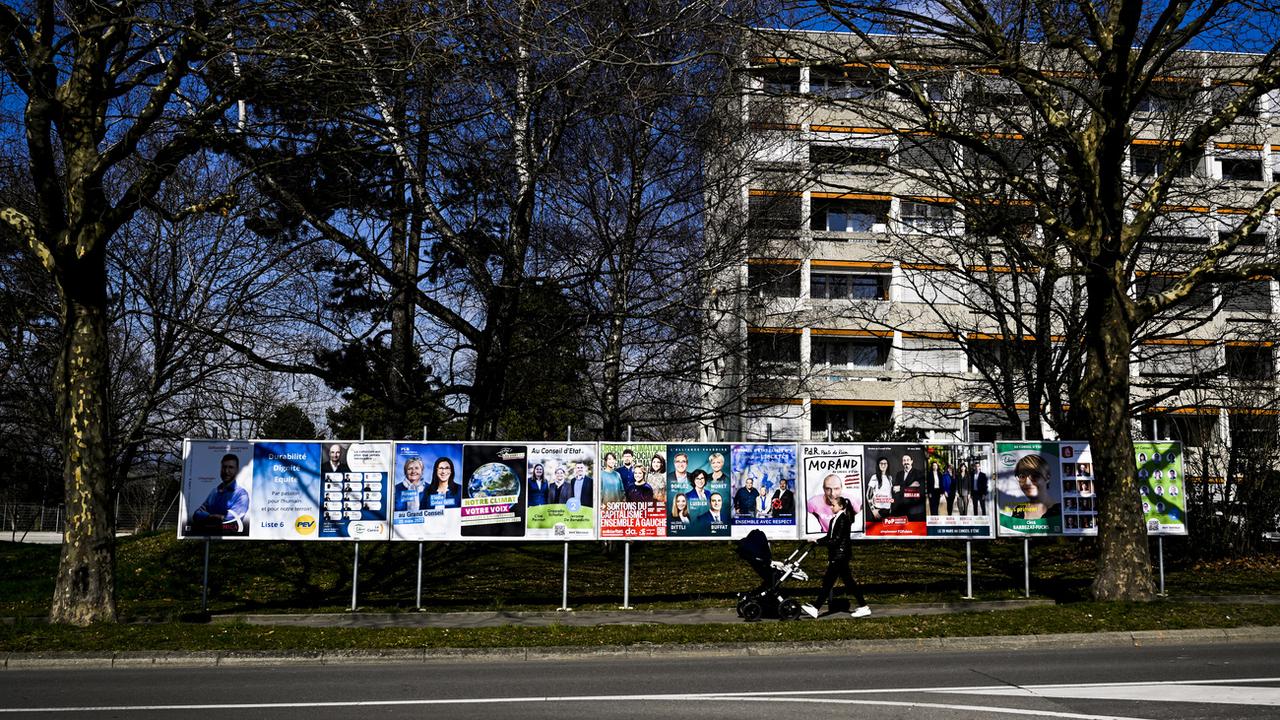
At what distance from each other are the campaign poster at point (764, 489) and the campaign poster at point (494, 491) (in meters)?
2.19

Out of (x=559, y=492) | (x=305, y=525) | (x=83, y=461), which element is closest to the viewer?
(x=83, y=461)

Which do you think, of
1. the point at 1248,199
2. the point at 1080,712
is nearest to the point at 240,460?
the point at 1080,712

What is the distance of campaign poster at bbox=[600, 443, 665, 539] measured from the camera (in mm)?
15039

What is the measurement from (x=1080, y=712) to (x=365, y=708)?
5553 millimetres

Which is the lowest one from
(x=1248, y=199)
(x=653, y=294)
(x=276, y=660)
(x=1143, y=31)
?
(x=276, y=660)

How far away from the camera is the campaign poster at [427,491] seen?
1483 cm

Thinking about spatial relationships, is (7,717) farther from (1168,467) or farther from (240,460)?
(1168,467)

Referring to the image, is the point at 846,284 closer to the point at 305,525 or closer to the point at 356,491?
the point at 356,491

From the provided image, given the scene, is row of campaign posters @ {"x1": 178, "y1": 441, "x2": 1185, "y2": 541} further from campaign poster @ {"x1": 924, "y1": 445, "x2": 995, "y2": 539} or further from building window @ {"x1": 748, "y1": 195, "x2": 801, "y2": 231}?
building window @ {"x1": 748, "y1": 195, "x2": 801, "y2": 231}

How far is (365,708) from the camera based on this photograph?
8398 millimetres

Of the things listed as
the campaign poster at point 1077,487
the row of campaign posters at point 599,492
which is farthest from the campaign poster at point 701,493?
the campaign poster at point 1077,487

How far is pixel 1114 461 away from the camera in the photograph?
46.2 ft

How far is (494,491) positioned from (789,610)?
447 centimetres

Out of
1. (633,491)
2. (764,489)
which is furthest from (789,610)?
(633,491)
